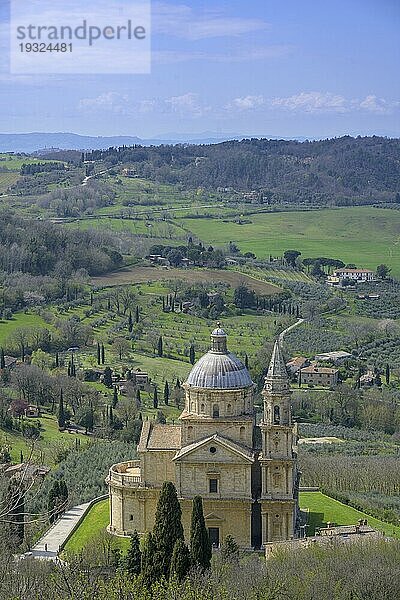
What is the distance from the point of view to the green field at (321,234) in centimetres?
13400

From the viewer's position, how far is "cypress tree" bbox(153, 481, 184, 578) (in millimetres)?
35406

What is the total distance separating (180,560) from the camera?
34.5 metres

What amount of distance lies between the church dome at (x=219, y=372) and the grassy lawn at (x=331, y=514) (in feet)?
20.1

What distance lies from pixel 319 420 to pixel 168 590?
45.9 meters

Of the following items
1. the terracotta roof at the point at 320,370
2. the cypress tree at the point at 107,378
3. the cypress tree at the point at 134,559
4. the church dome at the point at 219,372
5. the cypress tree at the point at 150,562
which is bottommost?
the terracotta roof at the point at 320,370

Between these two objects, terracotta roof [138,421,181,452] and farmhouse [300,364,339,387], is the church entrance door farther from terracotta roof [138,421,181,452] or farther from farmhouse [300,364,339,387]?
farmhouse [300,364,339,387]

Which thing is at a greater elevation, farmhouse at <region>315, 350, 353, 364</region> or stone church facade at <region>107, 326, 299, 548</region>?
stone church facade at <region>107, 326, 299, 548</region>

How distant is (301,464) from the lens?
187 feet

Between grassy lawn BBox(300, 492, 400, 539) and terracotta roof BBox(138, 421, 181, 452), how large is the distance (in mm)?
5935

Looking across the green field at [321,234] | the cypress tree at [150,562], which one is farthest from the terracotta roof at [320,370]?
the cypress tree at [150,562]

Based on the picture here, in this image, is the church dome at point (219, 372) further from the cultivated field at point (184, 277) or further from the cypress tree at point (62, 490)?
the cultivated field at point (184, 277)

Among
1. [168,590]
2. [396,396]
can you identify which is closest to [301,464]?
[396,396]

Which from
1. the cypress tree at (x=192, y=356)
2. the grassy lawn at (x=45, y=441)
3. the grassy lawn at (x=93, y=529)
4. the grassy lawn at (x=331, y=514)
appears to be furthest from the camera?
the cypress tree at (x=192, y=356)

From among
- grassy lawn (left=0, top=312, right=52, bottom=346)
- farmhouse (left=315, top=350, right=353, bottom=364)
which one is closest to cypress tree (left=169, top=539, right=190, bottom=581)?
grassy lawn (left=0, top=312, right=52, bottom=346)
